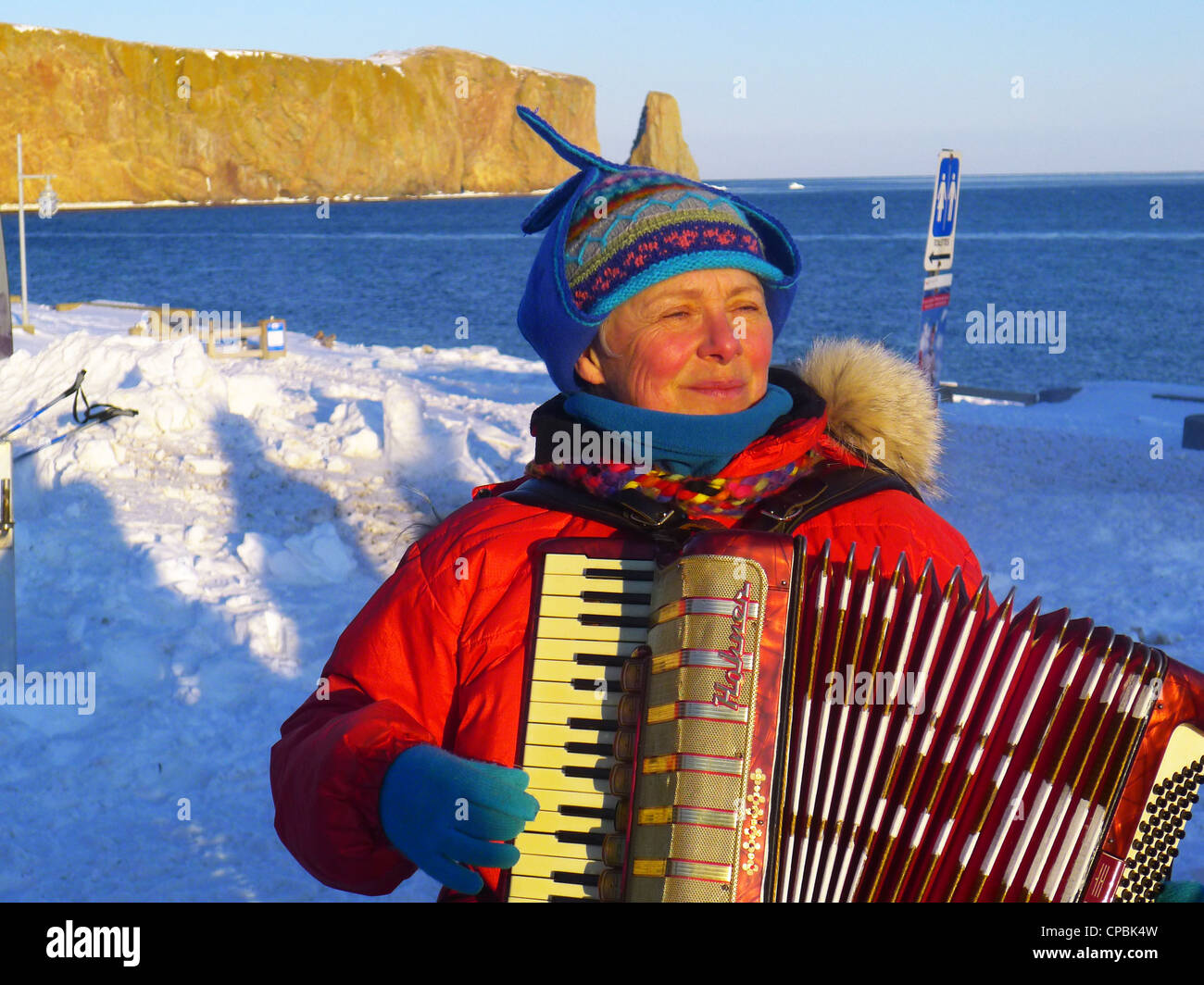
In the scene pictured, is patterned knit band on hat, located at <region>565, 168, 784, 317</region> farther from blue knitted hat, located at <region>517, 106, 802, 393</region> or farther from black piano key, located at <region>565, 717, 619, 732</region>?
black piano key, located at <region>565, 717, 619, 732</region>

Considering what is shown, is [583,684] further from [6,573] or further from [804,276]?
[804,276]

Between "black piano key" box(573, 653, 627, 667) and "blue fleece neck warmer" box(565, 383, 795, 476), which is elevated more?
"blue fleece neck warmer" box(565, 383, 795, 476)

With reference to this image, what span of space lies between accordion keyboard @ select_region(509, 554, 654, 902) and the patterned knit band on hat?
1.83ft

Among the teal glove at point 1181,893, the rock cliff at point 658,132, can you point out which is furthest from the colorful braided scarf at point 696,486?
the rock cliff at point 658,132

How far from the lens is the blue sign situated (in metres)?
7.49

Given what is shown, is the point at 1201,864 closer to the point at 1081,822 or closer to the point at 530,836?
the point at 1081,822

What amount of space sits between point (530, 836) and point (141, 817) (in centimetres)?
349

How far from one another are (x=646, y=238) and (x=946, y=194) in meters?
6.08

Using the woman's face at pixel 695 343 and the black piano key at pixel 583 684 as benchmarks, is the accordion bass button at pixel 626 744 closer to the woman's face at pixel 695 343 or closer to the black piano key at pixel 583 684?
the black piano key at pixel 583 684

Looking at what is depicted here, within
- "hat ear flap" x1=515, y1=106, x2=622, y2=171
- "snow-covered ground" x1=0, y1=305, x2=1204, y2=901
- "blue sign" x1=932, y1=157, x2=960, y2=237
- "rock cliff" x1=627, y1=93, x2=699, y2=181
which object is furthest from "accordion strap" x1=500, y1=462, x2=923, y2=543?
"rock cliff" x1=627, y1=93, x2=699, y2=181

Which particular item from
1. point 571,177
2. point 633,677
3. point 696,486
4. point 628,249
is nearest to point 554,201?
point 571,177

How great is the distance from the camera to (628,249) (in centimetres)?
212

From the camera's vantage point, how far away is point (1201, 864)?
14.0 feet
